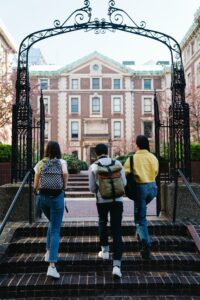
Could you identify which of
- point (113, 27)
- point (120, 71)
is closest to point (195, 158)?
point (113, 27)

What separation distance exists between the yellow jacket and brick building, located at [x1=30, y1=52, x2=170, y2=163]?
38295 mm

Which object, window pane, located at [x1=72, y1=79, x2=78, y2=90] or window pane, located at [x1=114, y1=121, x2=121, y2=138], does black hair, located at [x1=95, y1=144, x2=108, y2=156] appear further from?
window pane, located at [x1=72, y1=79, x2=78, y2=90]

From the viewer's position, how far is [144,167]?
535cm

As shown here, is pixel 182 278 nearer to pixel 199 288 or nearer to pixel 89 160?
pixel 199 288

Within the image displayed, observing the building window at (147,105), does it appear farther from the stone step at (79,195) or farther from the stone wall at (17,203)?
the stone wall at (17,203)

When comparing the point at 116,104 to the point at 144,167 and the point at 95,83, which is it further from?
the point at 144,167

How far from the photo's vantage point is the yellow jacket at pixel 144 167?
5.32 m

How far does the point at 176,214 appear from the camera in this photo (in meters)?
6.82

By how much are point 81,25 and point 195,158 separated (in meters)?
6.20

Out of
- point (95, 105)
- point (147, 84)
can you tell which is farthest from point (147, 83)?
point (95, 105)

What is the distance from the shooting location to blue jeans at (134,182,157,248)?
5.22m

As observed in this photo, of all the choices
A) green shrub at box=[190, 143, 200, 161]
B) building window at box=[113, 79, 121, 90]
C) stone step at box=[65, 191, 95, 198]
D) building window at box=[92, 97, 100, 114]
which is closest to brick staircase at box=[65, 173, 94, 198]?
stone step at box=[65, 191, 95, 198]

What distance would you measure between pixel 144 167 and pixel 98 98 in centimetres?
4021

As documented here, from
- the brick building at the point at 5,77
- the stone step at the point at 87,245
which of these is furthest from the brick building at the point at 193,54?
the stone step at the point at 87,245
